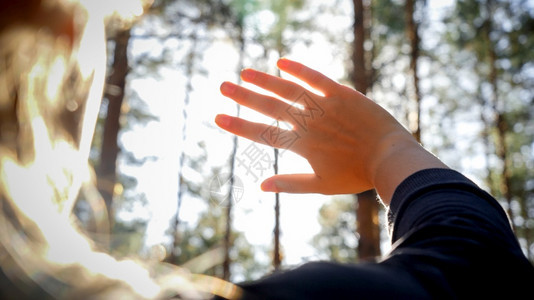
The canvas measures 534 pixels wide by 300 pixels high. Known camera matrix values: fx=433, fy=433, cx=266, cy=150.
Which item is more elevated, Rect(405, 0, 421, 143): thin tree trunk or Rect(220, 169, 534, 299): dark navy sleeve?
Rect(405, 0, 421, 143): thin tree trunk

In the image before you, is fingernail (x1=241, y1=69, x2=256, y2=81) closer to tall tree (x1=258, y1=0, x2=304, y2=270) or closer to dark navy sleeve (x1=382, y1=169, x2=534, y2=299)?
dark navy sleeve (x1=382, y1=169, x2=534, y2=299)

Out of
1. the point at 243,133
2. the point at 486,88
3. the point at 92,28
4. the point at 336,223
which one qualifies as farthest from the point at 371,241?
the point at 336,223

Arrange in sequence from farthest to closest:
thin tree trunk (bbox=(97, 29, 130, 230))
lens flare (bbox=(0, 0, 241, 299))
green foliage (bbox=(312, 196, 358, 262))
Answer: green foliage (bbox=(312, 196, 358, 262)) < thin tree trunk (bbox=(97, 29, 130, 230)) < lens flare (bbox=(0, 0, 241, 299))

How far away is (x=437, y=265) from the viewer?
1.89ft

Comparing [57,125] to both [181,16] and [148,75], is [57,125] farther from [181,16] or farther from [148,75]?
[148,75]

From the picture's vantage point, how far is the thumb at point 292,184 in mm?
1207

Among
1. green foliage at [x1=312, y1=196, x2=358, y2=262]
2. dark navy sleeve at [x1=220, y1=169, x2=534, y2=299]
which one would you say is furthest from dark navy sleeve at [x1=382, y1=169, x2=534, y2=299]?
green foliage at [x1=312, y1=196, x2=358, y2=262]

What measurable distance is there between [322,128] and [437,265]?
621 millimetres

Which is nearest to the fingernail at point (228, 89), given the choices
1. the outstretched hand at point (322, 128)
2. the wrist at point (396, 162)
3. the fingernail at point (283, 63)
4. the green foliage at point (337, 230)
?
the outstretched hand at point (322, 128)

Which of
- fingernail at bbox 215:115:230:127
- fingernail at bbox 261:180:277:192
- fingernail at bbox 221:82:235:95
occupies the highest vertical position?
fingernail at bbox 221:82:235:95

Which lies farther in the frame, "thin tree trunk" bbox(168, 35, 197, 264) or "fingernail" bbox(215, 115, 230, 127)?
"thin tree trunk" bbox(168, 35, 197, 264)

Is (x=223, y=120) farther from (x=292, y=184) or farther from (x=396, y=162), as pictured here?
(x=396, y=162)

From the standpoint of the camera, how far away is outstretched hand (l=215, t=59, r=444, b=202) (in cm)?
106

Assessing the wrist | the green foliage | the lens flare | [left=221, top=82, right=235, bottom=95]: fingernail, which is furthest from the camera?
the green foliage
